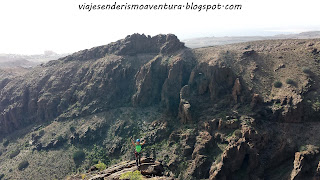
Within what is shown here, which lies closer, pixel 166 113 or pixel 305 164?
pixel 305 164

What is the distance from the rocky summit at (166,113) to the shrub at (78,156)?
12.0 inches

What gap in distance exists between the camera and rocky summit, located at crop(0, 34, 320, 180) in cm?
5250

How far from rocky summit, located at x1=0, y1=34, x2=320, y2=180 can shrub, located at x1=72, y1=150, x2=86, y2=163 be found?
1.00 ft

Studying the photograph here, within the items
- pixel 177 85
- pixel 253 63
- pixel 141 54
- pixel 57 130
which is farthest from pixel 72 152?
pixel 253 63

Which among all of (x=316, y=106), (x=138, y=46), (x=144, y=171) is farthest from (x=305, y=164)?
(x=138, y=46)

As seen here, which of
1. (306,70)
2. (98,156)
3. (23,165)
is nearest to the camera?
(306,70)

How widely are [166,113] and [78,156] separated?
3152 cm

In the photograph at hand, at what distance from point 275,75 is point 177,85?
3175 centimetres

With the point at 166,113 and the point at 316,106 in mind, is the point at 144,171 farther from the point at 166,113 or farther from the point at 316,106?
the point at 316,106

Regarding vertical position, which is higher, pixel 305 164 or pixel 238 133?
pixel 238 133

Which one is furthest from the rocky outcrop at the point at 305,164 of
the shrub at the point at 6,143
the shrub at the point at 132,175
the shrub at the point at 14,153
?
the shrub at the point at 6,143

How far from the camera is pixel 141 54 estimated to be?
332ft

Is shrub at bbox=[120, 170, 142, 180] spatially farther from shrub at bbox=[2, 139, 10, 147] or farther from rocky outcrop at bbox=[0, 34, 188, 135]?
shrub at bbox=[2, 139, 10, 147]

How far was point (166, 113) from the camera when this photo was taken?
73.4 m
